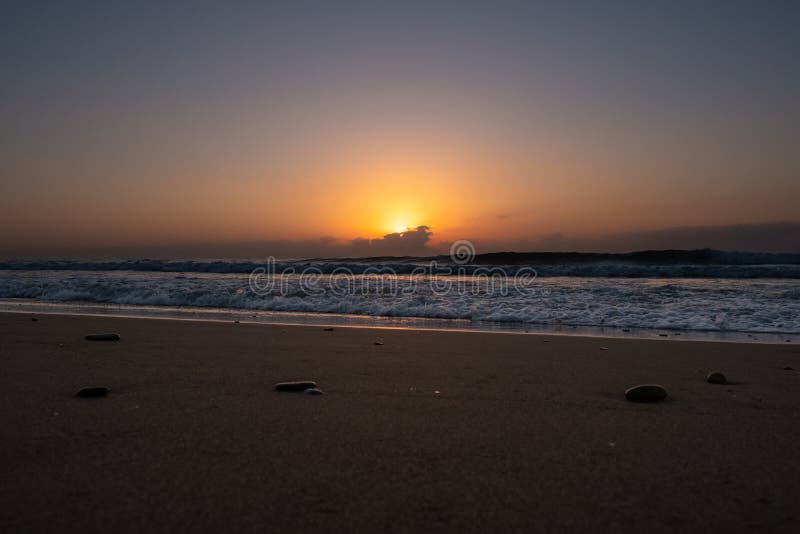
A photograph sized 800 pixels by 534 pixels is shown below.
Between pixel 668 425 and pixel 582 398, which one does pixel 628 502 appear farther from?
pixel 582 398

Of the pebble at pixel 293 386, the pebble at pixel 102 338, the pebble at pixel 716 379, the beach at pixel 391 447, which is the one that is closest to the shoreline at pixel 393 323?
the pebble at pixel 102 338

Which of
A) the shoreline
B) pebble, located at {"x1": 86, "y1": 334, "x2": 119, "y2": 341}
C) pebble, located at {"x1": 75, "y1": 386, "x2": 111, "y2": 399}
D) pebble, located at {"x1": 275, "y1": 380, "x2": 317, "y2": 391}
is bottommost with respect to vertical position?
the shoreline

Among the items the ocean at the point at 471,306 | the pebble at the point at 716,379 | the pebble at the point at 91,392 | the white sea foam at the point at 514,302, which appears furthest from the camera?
the white sea foam at the point at 514,302

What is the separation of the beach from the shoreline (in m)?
2.74

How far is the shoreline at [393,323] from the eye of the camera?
6.80m

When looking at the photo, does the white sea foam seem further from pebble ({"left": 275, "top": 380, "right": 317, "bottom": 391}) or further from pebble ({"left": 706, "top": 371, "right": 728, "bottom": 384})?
pebble ({"left": 275, "top": 380, "right": 317, "bottom": 391})

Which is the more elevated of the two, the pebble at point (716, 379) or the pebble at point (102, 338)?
the pebble at point (102, 338)

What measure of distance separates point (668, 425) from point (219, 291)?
11001mm

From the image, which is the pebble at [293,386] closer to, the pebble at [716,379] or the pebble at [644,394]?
the pebble at [644,394]

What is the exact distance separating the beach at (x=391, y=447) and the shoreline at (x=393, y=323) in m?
2.74

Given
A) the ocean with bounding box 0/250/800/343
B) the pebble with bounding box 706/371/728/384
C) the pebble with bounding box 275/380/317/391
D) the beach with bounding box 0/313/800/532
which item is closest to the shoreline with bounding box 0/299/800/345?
the ocean with bounding box 0/250/800/343

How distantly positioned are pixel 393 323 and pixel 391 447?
6149 mm

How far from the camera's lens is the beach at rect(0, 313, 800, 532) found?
1.53 m

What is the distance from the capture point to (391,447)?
2.08m
